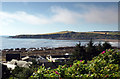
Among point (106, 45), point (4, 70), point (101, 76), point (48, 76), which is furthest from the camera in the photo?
point (106, 45)

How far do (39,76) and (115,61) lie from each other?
2900 mm

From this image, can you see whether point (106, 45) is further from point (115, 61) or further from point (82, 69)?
point (82, 69)

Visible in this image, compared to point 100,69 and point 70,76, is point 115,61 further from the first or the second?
point 70,76

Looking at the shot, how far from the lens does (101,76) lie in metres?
2.85

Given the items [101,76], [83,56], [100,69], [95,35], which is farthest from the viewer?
[95,35]

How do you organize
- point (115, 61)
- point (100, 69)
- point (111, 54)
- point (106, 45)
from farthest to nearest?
point (106, 45) → point (111, 54) → point (115, 61) → point (100, 69)

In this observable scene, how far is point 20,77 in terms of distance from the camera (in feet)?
10.6

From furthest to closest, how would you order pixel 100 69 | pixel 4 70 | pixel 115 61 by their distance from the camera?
pixel 4 70, pixel 115 61, pixel 100 69

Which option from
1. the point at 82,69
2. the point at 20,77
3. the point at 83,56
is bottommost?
the point at 83,56

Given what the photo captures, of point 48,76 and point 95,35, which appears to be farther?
point 95,35

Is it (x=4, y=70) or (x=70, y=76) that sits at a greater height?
(x=70, y=76)

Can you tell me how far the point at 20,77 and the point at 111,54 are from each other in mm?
3215

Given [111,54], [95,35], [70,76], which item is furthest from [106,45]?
[95,35]

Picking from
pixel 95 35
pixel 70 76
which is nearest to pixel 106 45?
pixel 70 76
